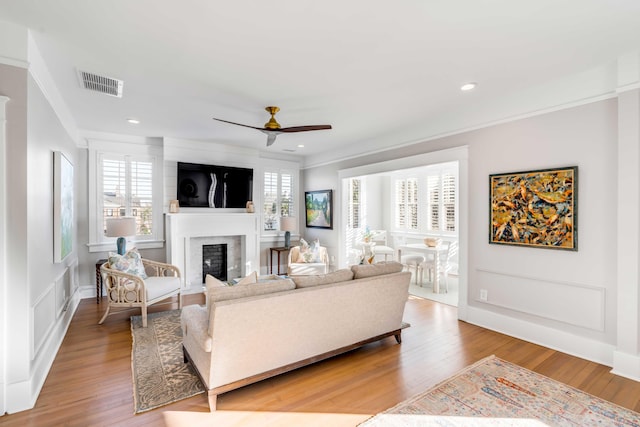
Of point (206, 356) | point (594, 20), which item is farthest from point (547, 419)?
point (594, 20)

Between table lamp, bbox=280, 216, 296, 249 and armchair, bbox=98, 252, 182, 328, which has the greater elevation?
table lamp, bbox=280, 216, 296, 249

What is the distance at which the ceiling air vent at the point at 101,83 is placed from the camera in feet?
9.75

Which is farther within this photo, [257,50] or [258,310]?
[257,50]

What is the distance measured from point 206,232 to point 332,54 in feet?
13.6

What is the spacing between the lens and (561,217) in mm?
3168

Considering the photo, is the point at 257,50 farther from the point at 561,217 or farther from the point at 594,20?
the point at 561,217

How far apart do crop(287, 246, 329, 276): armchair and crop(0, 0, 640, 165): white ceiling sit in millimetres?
2698

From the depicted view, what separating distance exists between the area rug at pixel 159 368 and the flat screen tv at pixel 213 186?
239 centimetres

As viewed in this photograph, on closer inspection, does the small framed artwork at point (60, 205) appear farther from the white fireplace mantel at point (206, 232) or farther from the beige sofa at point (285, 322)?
the white fireplace mantel at point (206, 232)

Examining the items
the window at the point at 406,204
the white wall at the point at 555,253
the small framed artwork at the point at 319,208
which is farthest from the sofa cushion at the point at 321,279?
the window at the point at 406,204

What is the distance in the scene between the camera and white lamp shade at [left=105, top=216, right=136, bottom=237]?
4551mm

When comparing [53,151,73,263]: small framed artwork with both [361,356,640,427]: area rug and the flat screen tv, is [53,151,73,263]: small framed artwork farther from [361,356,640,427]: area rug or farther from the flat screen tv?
[361,356,640,427]: area rug

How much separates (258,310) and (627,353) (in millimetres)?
3220

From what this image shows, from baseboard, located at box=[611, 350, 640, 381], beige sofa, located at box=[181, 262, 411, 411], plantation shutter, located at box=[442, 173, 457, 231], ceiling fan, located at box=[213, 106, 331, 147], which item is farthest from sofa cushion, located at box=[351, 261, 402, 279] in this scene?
plantation shutter, located at box=[442, 173, 457, 231]
